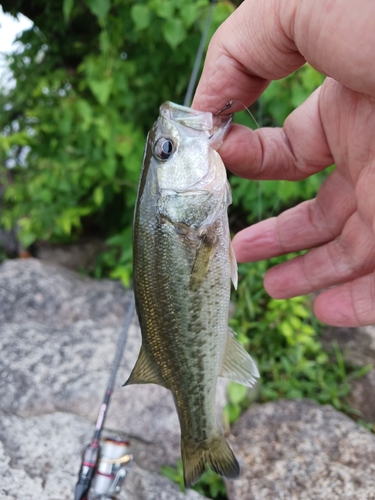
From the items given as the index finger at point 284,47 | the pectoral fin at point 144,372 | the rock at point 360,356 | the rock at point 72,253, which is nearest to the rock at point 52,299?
the rock at point 72,253

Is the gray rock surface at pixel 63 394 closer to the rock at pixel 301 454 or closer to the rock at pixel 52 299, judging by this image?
the rock at pixel 52 299

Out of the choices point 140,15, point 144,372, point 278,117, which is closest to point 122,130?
point 140,15

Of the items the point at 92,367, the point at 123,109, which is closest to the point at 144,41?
the point at 123,109

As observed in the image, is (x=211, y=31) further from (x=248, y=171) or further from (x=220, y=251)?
(x=220, y=251)

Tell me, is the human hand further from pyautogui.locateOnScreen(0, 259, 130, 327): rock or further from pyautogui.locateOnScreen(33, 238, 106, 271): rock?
pyautogui.locateOnScreen(33, 238, 106, 271): rock

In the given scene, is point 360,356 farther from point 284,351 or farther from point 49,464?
point 49,464

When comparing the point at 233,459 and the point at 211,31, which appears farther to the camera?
the point at 211,31

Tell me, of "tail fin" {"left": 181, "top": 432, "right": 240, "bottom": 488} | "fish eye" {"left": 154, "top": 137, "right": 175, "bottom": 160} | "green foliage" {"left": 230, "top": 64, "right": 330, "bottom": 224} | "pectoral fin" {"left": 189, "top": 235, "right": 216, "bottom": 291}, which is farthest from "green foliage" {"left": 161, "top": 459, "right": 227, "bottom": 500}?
"fish eye" {"left": 154, "top": 137, "right": 175, "bottom": 160}
